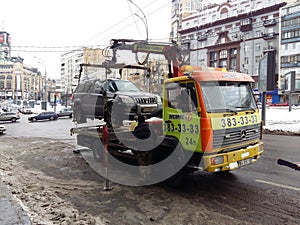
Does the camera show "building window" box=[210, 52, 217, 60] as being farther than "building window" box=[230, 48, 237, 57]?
Yes

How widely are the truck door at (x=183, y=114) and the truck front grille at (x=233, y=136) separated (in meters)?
0.34

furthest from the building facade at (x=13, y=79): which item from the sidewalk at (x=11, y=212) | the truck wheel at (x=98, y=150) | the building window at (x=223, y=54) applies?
the sidewalk at (x=11, y=212)

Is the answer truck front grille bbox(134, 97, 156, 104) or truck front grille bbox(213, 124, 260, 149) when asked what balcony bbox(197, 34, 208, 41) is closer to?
truck front grille bbox(134, 97, 156, 104)

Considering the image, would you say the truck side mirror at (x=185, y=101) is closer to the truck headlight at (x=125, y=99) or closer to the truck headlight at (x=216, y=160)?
the truck headlight at (x=216, y=160)

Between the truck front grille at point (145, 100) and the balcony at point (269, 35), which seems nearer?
the truck front grille at point (145, 100)

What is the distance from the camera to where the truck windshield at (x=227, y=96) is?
5401 millimetres

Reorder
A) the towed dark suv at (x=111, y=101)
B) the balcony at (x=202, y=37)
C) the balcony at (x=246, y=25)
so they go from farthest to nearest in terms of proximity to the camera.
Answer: the balcony at (x=202, y=37) < the balcony at (x=246, y=25) < the towed dark suv at (x=111, y=101)

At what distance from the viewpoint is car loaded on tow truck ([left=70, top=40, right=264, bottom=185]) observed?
5.22 m

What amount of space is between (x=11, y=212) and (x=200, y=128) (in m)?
3.38

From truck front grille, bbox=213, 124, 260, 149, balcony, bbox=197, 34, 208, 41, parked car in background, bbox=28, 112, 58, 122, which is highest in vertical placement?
balcony, bbox=197, 34, 208, 41

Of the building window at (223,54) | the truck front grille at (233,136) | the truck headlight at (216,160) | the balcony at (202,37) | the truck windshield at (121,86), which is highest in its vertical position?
the balcony at (202,37)

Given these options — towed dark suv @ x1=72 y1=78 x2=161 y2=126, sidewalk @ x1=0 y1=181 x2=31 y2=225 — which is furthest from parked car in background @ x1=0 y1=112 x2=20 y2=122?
sidewalk @ x1=0 y1=181 x2=31 y2=225

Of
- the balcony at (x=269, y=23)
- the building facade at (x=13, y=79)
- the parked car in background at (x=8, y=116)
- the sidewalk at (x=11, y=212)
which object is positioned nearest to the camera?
the sidewalk at (x=11, y=212)

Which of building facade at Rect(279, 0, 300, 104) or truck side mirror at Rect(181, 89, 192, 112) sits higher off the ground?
building facade at Rect(279, 0, 300, 104)
